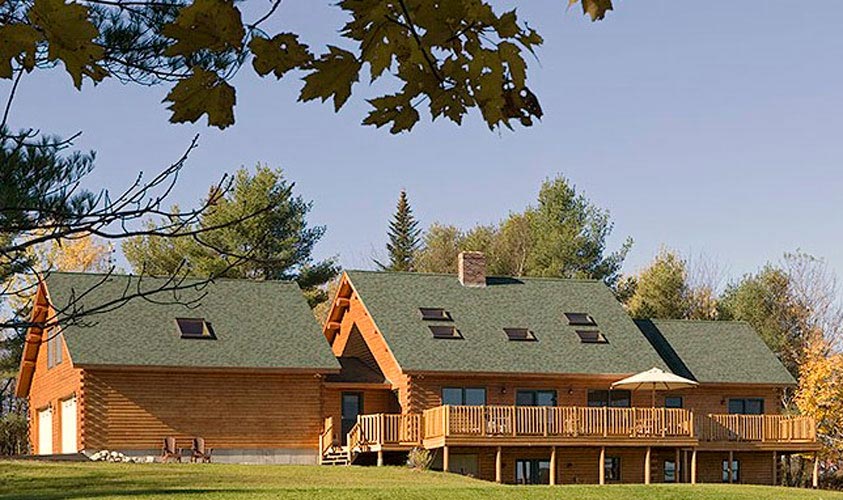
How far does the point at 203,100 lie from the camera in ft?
11.8

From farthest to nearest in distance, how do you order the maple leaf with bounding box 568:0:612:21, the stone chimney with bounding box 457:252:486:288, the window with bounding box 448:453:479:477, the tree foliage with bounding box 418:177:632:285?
the tree foliage with bounding box 418:177:632:285 < the stone chimney with bounding box 457:252:486:288 < the window with bounding box 448:453:479:477 < the maple leaf with bounding box 568:0:612:21

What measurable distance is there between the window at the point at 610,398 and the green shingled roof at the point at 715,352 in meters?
2.10

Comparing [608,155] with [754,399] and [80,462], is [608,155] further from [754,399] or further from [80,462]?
[80,462]

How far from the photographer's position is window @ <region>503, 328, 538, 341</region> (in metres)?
35.9

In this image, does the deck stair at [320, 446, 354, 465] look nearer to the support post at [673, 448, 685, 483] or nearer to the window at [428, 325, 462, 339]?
the window at [428, 325, 462, 339]

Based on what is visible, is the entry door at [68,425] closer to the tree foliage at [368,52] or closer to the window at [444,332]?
the window at [444,332]

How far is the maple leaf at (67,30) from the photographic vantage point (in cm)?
327

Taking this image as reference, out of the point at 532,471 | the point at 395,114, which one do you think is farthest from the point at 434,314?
the point at 395,114

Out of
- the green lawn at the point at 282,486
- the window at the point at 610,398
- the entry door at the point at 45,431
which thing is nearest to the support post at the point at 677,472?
the window at the point at 610,398

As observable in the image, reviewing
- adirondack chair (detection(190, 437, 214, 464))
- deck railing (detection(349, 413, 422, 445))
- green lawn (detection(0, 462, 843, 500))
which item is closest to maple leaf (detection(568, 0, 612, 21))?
green lawn (detection(0, 462, 843, 500))

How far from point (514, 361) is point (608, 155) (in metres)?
15.1

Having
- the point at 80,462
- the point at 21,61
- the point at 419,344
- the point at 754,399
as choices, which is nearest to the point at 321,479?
the point at 80,462

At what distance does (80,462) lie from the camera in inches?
1104

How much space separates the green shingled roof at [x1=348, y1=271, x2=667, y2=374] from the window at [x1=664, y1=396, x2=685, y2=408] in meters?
1.51
